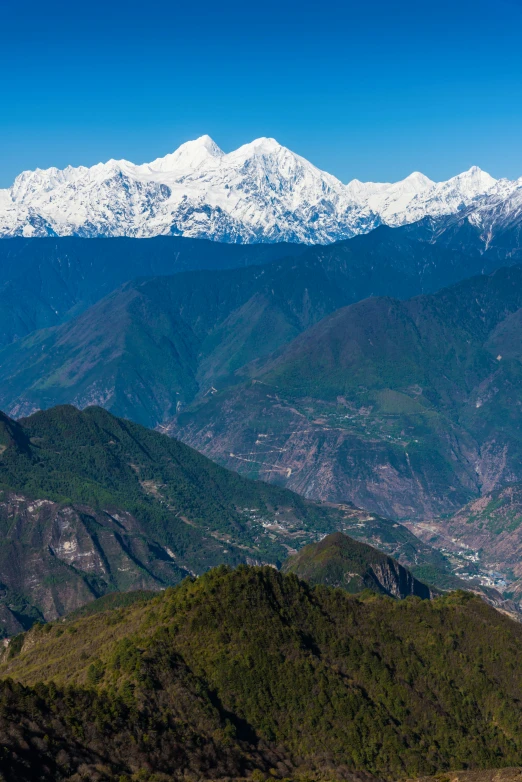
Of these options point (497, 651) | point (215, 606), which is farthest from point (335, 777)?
point (497, 651)

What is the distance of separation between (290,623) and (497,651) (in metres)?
33.8

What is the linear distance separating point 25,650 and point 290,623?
43863 millimetres

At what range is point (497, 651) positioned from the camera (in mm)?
174375

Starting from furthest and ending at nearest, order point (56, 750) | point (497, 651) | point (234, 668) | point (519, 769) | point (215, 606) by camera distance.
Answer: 1. point (497, 651)
2. point (215, 606)
3. point (234, 668)
4. point (519, 769)
5. point (56, 750)

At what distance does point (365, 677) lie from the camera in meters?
158

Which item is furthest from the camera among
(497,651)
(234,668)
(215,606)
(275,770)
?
(497,651)

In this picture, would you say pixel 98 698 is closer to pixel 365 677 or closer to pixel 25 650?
pixel 365 677

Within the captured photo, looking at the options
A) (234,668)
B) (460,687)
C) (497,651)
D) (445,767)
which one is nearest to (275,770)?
(234,668)

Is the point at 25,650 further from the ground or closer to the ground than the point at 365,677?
further from the ground

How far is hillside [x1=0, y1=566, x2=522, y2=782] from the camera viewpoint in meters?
119

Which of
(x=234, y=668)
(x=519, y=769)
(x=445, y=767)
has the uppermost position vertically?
(x=234, y=668)

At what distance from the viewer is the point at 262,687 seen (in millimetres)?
145250

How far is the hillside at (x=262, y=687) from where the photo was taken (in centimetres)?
11881

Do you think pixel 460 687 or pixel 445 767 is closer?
pixel 445 767
